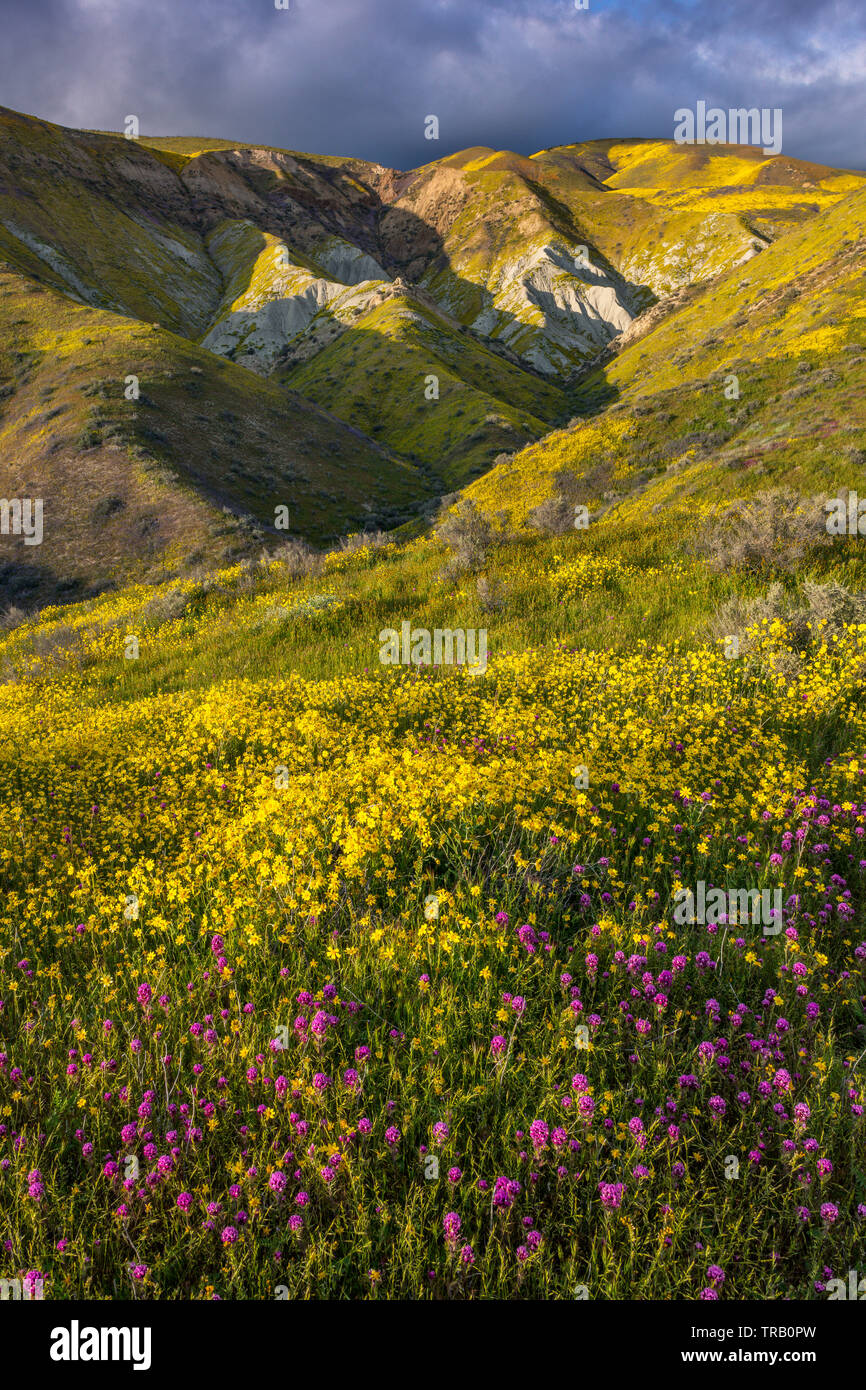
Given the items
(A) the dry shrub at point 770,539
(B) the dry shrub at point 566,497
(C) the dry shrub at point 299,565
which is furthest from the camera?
(C) the dry shrub at point 299,565

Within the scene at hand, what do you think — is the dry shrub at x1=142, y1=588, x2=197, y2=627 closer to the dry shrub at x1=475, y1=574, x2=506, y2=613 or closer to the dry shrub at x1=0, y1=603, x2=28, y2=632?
the dry shrub at x1=0, y1=603, x2=28, y2=632

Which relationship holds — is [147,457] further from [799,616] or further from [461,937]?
[461,937]

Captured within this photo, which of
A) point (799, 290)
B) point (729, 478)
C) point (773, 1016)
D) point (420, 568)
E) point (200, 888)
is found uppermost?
point (799, 290)

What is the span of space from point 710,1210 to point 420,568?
12800mm

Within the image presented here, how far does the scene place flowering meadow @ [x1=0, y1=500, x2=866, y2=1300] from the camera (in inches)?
80.9

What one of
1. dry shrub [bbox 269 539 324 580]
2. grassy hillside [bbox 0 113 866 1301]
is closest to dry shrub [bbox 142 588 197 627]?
grassy hillside [bbox 0 113 866 1301]

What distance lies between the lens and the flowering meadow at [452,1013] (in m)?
2.05

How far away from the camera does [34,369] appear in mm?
45312

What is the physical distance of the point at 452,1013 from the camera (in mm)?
2803

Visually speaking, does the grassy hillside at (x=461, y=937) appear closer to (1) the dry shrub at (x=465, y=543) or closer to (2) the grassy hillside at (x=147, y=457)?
(1) the dry shrub at (x=465, y=543)

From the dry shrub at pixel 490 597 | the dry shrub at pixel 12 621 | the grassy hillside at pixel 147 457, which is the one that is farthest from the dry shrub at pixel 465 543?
the dry shrub at pixel 12 621

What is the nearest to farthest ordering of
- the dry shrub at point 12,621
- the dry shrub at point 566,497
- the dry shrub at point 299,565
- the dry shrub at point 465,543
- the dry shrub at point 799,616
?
the dry shrub at point 799,616, the dry shrub at point 465,543, the dry shrub at point 566,497, the dry shrub at point 299,565, the dry shrub at point 12,621
